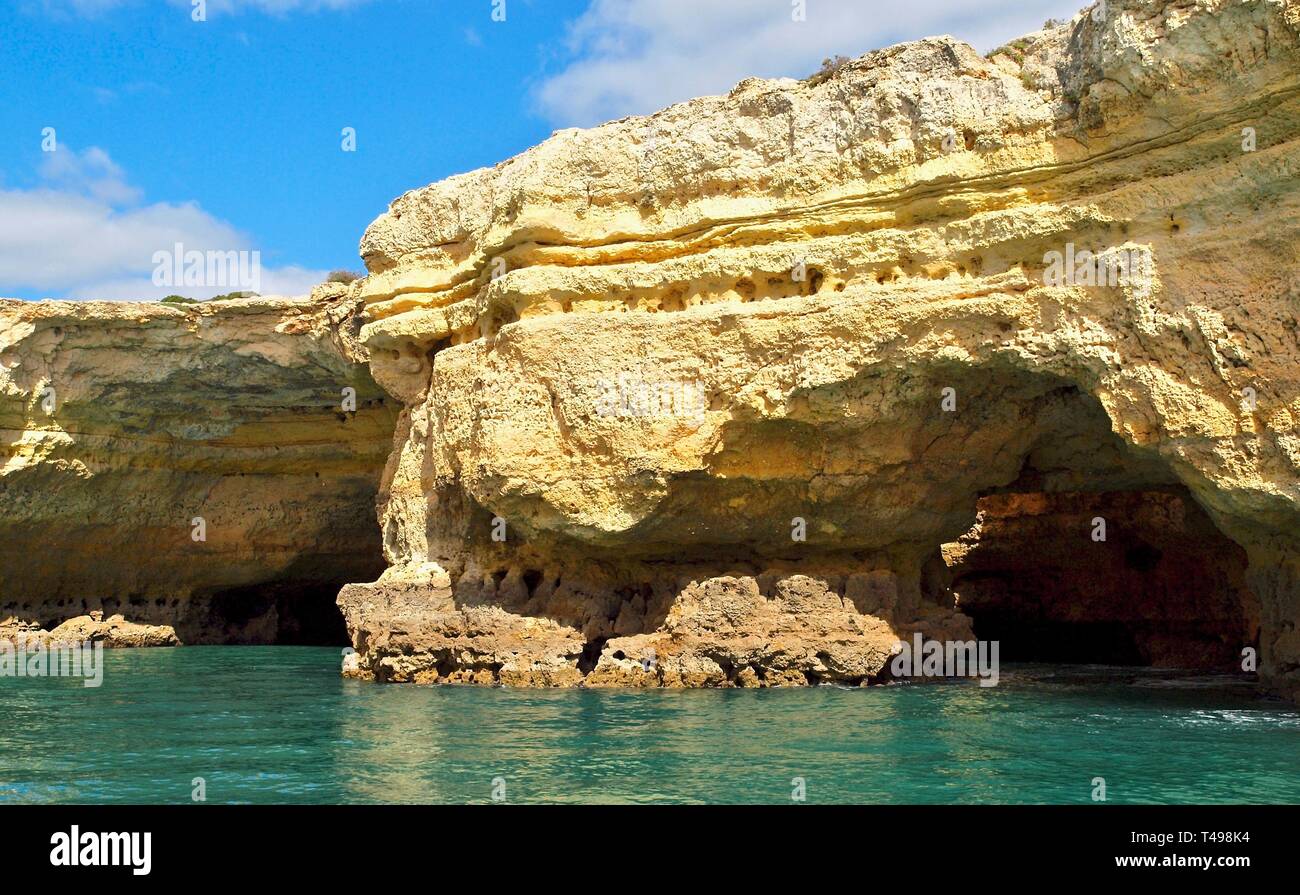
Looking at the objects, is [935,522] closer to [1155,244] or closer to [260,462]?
[1155,244]

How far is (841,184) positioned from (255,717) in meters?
9.51

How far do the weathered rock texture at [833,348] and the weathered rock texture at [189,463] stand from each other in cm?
556

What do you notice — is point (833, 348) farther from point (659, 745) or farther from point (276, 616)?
point (276, 616)

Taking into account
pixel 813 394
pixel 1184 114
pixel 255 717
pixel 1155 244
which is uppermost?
pixel 1184 114

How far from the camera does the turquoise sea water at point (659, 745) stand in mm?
9180

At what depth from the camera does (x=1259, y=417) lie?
1248 cm

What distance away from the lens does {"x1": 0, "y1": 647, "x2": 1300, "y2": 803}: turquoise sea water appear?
30.1 ft

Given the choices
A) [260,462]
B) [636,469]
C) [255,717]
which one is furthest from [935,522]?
[260,462]

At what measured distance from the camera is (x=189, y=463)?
27.7 metres

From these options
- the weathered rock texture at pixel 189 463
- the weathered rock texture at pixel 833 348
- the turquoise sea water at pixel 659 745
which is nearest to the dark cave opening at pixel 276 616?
the weathered rock texture at pixel 189 463

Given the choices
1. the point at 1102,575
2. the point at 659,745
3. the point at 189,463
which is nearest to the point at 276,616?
the point at 189,463

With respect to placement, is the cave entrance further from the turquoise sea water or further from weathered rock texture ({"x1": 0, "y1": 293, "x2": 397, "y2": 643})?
weathered rock texture ({"x1": 0, "y1": 293, "x2": 397, "y2": 643})

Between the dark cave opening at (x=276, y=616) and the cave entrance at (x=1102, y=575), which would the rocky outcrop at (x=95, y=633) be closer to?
the dark cave opening at (x=276, y=616)

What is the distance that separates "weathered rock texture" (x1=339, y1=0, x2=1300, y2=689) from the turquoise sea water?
1.75 meters
